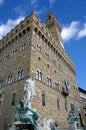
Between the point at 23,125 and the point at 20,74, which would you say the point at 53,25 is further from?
the point at 23,125

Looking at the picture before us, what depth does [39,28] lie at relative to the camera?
20.5 m

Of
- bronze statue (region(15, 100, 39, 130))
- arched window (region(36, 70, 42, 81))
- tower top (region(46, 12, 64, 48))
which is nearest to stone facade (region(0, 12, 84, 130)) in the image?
arched window (region(36, 70, 42, 81))

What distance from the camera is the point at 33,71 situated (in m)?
16.3

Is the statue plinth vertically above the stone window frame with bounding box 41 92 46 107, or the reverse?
the stone window frame with bounding box 41 92 46 107

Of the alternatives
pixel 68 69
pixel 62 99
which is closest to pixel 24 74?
pixel 62 99

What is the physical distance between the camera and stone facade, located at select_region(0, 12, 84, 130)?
15992 millimetres

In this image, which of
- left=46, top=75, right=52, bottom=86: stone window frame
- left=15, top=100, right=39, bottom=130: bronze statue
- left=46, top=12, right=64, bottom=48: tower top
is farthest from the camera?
left=46, top=12, right=64, bottom=48: tower top

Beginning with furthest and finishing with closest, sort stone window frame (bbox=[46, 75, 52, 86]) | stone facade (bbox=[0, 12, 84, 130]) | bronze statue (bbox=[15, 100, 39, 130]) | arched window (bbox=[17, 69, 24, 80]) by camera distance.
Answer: stone window frame (bbox=[46, 75, 52, 86]), arched window (bbox=[17, 69, 24, 80]), stone facade (bbox=[0, 12, 84, 130]), bronze statue (bbox=[15, 100, 39, 130])

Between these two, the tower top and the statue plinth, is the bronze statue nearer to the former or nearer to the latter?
the statue plinth

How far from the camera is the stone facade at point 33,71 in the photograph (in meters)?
16.0

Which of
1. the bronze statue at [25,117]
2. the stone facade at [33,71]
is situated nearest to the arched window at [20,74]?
the stone facade at [33,71]

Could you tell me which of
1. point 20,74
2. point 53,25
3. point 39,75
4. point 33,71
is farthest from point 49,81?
point 53,25

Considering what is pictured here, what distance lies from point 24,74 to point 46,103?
3974mm

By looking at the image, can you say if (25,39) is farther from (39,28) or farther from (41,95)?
(41,95)
